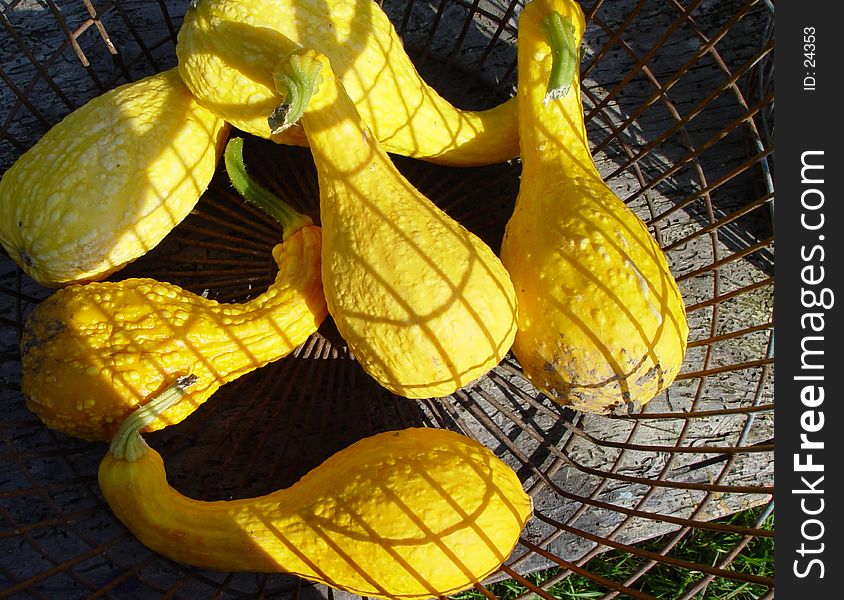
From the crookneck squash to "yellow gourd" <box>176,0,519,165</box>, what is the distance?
219 mm

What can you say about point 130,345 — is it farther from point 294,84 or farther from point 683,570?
point 683,570

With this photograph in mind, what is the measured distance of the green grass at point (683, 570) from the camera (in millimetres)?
1310

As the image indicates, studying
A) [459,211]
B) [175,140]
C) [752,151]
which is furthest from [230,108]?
[752,151]

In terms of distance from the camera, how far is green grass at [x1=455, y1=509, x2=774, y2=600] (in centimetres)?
131

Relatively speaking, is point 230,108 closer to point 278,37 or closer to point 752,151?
point 278,37

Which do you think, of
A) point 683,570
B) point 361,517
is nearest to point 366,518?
point 361,517

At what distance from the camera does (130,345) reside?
0.88 meters

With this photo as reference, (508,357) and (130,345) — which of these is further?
(508,357)

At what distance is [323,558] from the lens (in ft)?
2.81

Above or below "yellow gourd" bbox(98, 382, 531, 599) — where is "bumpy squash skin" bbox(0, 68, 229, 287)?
above

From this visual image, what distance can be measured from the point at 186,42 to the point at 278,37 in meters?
0.15

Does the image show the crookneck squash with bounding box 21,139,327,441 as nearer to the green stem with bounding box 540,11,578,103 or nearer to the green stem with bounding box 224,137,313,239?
the green stem with bounding box 224,137,313,239

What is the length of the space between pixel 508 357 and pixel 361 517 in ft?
1.52

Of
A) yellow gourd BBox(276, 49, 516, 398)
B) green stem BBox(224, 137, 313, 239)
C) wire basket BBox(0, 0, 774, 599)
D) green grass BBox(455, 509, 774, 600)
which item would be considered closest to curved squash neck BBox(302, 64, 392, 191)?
yellow gourd BBox(276, 49, 516, 398)
